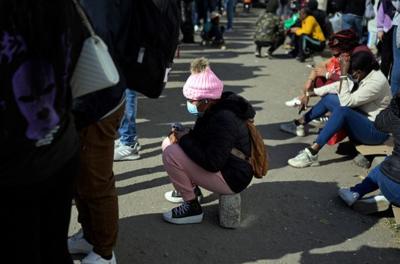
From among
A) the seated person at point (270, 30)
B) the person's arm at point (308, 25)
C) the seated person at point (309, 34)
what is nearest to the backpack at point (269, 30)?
the seated person at point (270, 30)

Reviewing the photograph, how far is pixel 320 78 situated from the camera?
5.46 meters

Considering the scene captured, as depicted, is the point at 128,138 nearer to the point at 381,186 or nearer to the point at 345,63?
the point at 345,63

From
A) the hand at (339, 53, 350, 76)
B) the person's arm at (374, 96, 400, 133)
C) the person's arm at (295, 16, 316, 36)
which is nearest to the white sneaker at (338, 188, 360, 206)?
the person's arm at (374, 96, 400, 133)

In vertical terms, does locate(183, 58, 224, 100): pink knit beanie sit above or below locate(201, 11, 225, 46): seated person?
above

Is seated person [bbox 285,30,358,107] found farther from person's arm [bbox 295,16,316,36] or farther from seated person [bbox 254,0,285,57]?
seated person [bbox 254,0,285,57]

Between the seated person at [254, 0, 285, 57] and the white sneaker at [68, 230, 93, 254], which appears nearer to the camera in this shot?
the white sneaker at [68, 230, 93, 254]

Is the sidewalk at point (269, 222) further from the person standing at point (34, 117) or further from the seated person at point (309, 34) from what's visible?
the seated person at point (309, 34)

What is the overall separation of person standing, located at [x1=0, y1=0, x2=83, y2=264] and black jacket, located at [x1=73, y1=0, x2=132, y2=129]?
0.47 metres

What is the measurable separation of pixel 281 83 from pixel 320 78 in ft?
7.66

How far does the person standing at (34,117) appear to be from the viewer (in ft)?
4.79

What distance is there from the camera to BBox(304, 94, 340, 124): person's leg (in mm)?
4820

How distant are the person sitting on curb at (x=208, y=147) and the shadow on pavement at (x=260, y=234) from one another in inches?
6.9

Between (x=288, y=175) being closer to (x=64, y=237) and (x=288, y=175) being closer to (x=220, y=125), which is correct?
(x=220, y=125)

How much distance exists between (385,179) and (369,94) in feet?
4.15
